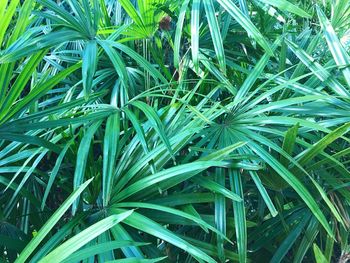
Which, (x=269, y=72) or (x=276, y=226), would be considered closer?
(x=276, y=226)

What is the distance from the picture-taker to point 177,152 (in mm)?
967

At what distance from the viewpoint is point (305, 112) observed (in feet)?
3.31

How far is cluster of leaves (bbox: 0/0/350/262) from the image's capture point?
2.82 ft

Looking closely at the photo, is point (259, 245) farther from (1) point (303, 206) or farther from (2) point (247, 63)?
(2) point (247, 63)

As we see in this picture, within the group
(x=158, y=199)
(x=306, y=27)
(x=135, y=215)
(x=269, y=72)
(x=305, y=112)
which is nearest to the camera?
(x=135, y=215)

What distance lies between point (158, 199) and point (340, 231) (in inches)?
17.8

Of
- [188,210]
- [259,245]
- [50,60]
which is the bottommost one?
[259,245]

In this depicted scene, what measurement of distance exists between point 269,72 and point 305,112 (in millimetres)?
291

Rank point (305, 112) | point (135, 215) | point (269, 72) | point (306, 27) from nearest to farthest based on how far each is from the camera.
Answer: point (135, 215) → point (305, 112) → point (269, 72) → point (306, 27)

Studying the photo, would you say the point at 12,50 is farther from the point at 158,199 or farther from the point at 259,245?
the point at 259,245

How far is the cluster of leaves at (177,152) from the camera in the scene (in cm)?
86

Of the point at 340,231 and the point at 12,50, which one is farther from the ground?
the point at 12,50

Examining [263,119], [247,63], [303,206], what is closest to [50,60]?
[247,63]

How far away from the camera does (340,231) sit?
1.04 m
